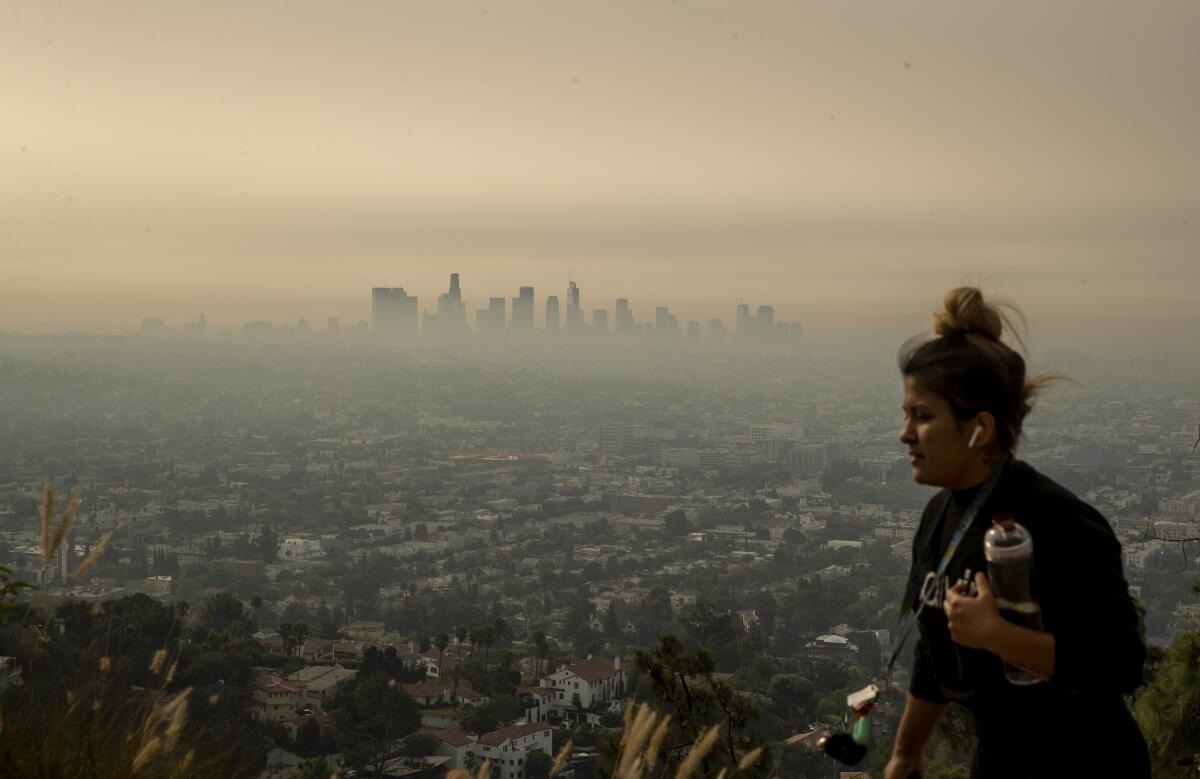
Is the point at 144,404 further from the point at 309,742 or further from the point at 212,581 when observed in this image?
the point at 309,742

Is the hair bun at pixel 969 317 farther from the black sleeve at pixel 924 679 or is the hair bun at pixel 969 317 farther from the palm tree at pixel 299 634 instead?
the palm tree at pixel 299 634

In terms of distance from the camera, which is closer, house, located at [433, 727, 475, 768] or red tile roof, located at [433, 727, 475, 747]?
house, located at [433, 727, 475, 768]

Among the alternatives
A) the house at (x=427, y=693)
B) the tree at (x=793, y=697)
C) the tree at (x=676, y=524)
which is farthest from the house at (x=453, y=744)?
the tree at (x=676, y=524)

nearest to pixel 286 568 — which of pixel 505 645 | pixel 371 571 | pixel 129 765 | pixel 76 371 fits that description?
pixel 371 571

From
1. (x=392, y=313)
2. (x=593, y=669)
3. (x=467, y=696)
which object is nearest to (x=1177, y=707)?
(x=467, y=696)

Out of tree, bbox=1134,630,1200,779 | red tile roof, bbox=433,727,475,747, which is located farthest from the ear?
red tile roof, bbox=433,727,475,747

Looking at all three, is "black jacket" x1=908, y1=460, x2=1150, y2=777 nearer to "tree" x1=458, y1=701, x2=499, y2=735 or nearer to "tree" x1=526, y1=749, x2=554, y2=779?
"tree" x1=526, y1=749, x2=554, y2=779

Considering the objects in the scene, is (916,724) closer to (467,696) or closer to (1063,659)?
(1063,659)
